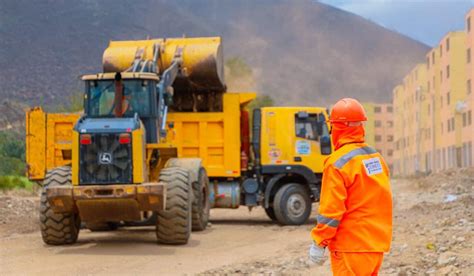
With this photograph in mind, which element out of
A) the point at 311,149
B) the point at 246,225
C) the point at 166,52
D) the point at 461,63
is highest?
the point at 461,63

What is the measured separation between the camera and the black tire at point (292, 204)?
17.1 meters

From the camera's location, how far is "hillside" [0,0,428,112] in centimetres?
5391

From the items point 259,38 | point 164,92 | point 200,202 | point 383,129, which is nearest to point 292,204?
point 200,202

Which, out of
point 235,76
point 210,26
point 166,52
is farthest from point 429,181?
point 210,26

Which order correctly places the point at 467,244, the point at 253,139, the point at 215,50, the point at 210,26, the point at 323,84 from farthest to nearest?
the point at 323,84 < the point at 210,26 < the point at 253,139 < the point at 215,50 < the point at 467,244

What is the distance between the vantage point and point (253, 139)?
1736 centimetres

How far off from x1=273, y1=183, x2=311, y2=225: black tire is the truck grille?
19.0 ft

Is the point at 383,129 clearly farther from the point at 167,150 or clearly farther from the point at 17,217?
the point at 167,150

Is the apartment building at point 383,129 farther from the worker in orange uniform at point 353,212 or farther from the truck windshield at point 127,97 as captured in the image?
the worker in orange uniform at point 353,212

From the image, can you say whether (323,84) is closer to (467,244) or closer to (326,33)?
(326,33)

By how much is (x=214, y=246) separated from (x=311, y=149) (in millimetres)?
4845

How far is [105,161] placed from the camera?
12.0m

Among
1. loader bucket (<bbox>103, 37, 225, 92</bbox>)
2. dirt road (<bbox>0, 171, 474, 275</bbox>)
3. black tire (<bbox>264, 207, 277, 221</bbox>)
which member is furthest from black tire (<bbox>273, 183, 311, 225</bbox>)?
loader bucket (<bbox>103, 37, 225, 92</bbox>)

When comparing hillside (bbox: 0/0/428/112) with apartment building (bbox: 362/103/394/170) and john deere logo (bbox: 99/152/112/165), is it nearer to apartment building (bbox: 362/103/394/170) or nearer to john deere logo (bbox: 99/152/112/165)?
apartment building (bbox: 362/103/394/170)
